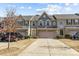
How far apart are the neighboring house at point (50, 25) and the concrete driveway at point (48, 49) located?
18.3 inches

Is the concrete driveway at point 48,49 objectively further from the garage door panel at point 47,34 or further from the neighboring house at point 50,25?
the neighboring house at point 50,25

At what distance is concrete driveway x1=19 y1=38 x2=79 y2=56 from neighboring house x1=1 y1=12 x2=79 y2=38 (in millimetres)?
465

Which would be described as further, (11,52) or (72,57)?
(11,52)

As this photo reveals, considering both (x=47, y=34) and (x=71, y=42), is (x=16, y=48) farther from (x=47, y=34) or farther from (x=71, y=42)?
(x=71, y=42)

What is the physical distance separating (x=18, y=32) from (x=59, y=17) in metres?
2.76

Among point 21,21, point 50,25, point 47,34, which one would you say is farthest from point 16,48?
point 50,25

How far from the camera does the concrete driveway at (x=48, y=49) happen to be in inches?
594

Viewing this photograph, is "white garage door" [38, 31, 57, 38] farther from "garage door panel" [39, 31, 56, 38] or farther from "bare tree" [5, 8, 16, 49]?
"bare tree" [5, 8, 16, 49]

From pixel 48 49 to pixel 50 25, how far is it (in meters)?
2.16

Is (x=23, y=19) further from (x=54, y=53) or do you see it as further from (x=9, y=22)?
(x=54, y=53)

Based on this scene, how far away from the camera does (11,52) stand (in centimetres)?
1531

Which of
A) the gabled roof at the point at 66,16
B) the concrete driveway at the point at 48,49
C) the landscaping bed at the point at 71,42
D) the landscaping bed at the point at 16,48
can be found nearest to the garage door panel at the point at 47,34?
the concrete driveway at the point at 48,49

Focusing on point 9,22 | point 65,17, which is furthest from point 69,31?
point 9,22

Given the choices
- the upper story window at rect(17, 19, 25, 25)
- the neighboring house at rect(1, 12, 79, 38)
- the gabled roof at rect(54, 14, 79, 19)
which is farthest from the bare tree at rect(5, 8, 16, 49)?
the gabled roof at rect(54, 14, 79, 19)
